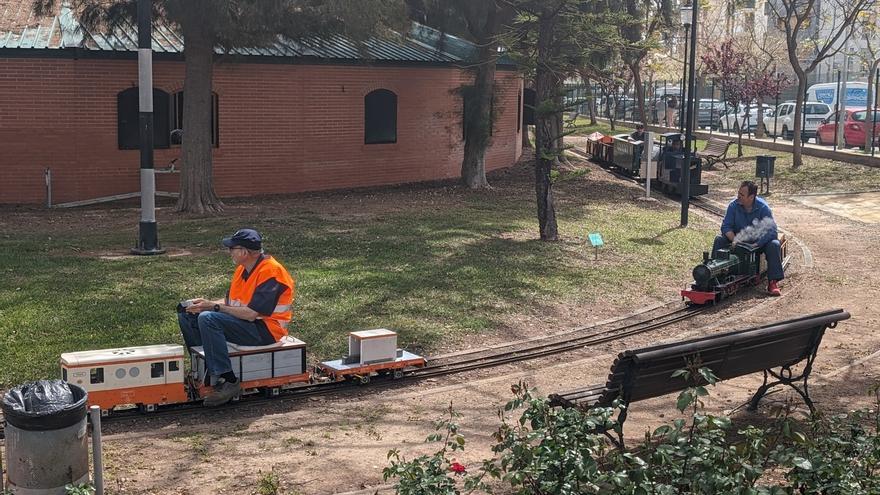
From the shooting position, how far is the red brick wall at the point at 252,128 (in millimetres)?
22406

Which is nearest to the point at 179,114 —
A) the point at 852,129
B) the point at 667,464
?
the point at 667,464

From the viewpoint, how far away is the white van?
162 feet

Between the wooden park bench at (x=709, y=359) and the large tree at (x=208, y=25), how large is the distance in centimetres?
1113

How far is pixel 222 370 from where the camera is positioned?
29.7 feet

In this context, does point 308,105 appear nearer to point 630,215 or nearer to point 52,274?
point 630,215

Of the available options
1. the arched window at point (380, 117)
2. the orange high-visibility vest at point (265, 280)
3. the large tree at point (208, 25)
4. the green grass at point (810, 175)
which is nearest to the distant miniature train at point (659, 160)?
the green grass at point (810, 175)

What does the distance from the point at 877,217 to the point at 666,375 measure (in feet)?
57.8

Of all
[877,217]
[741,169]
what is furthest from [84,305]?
[741,169]

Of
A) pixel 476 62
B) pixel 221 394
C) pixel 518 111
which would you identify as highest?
pixel 476 62

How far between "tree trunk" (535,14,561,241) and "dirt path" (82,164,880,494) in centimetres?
559

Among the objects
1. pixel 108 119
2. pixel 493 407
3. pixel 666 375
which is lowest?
A: pixel 493 407

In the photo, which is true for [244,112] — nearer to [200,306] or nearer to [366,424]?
[200,306]

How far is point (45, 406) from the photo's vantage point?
21.7ft

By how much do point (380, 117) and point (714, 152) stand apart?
14.5 metres
